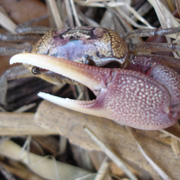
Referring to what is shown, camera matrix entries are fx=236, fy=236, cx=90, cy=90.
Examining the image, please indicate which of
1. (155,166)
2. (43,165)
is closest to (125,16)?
(155,166)

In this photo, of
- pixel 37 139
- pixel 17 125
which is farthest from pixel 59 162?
pixel 17 125

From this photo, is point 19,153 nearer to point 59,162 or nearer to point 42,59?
point 59,162

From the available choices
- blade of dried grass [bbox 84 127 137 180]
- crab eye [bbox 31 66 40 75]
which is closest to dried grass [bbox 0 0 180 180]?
blade of dried grass [bbox 84 127 137 180]

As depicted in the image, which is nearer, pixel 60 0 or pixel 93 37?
pixel 93 37

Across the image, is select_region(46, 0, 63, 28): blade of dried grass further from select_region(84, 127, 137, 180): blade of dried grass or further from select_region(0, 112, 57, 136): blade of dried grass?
select_region(84, 127, 137, 180): blade of dried grass

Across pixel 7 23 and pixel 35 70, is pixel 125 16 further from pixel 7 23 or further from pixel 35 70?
pixel 7 23

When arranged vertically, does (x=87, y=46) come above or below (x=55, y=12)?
below
